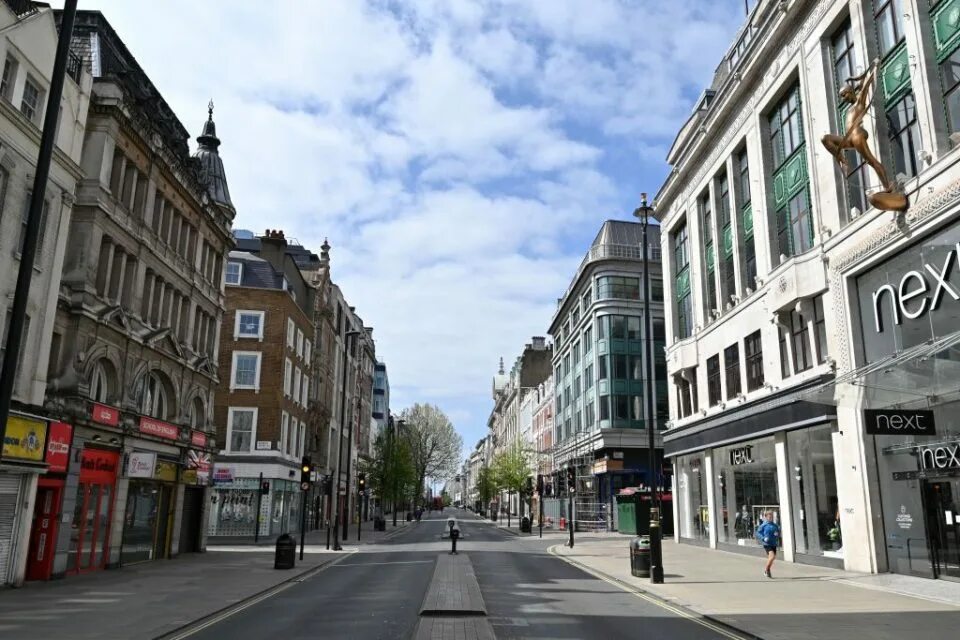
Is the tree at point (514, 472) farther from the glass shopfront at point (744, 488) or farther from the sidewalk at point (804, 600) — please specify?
the sidewalk at point (804, 600)

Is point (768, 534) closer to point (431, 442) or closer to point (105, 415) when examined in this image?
point (105, 415)

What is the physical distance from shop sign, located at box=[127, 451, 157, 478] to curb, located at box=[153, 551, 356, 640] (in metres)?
6.52

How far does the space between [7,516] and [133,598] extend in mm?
4521

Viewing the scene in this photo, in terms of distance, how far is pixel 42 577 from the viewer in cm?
1919

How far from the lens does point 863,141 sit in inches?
773

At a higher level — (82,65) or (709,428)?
(82,65)

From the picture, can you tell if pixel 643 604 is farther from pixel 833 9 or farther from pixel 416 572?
pixel 833 9

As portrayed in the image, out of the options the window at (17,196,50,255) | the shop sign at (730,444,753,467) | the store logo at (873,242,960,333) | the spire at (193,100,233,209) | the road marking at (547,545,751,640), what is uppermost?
the spire at (193,100,233,209)

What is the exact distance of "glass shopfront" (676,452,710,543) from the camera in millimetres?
34656

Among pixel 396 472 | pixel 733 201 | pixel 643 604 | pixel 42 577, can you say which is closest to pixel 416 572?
pixel 643 604

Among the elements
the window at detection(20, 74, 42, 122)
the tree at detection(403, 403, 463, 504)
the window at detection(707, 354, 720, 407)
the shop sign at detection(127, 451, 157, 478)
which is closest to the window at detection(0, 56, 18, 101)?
the window at detection(20, 74, 42, 122)

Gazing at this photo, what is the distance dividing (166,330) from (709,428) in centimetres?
2351

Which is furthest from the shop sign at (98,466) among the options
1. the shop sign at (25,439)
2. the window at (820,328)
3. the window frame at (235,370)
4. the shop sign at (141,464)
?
the window at (820,328)

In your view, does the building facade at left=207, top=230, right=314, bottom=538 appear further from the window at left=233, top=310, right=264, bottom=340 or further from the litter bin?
the litter bin
